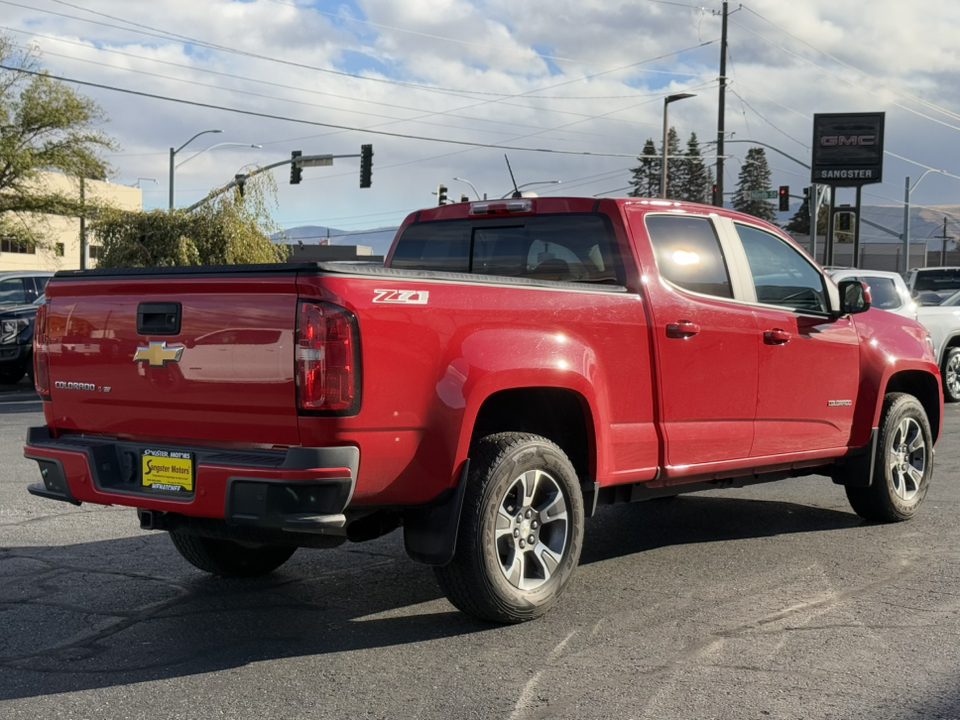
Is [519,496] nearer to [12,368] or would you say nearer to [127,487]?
[127,487]

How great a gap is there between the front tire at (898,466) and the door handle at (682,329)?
2197mm

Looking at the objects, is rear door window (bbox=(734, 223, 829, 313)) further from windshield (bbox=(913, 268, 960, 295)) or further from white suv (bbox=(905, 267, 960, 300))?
windshield (bbox=(913, 268, 960, 295))

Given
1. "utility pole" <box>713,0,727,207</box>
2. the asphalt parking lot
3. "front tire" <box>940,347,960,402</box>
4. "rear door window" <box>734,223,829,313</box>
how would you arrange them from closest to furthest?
the asphalt parking lot → "rear door window" <box>734,223,829,313</box> → "front tire" <box>940,347,960,402</box> → "utility pole" <box>713,0,727,207</box>

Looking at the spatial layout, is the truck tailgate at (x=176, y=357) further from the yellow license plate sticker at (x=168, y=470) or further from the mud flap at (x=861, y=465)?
the mud flap at (x=861, y=465)

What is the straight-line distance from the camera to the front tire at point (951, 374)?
652 inches

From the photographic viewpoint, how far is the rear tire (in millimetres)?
5840

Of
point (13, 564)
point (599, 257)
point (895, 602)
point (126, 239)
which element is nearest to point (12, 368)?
point (126, 239)

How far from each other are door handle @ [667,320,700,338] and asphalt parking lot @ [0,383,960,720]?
1.24m

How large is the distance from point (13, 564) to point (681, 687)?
3.75 metres

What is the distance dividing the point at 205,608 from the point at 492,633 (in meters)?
1.38

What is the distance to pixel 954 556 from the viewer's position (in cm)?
651

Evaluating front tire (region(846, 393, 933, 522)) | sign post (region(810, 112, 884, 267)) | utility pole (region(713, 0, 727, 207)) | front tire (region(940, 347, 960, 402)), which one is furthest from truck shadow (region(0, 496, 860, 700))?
sign post (region(810, 112, 884, 267))

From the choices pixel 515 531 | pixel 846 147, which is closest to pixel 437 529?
pixel 515 531

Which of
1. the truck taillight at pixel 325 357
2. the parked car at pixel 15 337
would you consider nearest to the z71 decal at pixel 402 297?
the truck taillight at pixel 325 357
